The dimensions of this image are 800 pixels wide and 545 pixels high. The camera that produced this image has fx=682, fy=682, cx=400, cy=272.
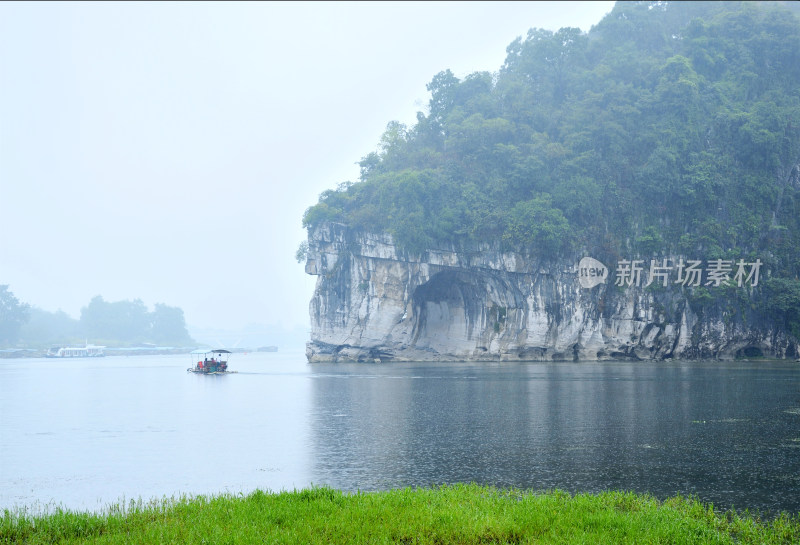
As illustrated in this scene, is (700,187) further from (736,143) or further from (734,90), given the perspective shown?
(734,90)

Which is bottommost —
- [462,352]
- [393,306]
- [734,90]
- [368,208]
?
[462,352]

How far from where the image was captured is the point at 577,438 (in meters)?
23.5

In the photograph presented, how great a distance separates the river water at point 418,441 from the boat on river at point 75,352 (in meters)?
108

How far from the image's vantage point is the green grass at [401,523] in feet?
34.9

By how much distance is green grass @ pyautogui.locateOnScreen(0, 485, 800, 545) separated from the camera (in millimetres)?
10625

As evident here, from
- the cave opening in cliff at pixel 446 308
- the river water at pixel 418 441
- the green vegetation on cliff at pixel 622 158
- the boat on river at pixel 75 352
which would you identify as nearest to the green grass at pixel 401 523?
the river water at pixel 418 441

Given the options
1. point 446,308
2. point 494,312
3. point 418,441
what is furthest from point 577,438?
point 446,308

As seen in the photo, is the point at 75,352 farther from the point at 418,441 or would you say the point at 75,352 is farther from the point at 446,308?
the point at 418,441

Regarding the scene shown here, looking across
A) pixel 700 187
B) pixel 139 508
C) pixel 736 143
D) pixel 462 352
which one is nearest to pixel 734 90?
pixel 736 143

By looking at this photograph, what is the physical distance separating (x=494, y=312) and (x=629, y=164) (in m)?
23.1

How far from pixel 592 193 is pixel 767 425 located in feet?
171

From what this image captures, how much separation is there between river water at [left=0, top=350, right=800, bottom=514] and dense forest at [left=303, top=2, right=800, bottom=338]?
1203 inches

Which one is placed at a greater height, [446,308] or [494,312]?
[446,308]

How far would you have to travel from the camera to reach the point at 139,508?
1326 centimetres
